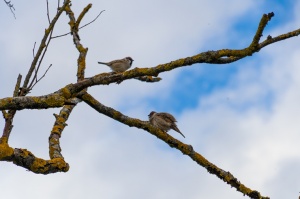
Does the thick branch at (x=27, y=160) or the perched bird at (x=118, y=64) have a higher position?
the perched bird at (x=118, y=64)

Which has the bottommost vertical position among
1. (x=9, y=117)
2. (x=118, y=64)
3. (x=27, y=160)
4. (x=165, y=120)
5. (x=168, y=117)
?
(x=27, y=160)

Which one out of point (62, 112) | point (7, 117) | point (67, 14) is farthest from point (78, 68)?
point (7, 117)

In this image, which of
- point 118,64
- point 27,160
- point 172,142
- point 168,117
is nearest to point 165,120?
point 168,117

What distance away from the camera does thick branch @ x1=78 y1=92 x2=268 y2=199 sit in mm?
5977

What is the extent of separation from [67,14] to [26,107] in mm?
5267

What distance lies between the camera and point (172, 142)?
6.36 metres

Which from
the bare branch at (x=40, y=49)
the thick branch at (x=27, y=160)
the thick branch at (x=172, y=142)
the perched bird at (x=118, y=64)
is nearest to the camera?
the thick branch at (x=27, y=160)

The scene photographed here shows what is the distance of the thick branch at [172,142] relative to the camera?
5977 mm

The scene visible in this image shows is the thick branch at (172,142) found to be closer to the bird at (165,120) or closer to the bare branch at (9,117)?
the bare branch at (9,117)

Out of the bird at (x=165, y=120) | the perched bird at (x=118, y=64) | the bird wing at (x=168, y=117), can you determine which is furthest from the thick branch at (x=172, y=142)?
the perched bird at (x=118, y=64)

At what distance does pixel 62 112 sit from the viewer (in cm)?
702

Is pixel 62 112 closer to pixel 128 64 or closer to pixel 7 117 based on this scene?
pixel 7 117

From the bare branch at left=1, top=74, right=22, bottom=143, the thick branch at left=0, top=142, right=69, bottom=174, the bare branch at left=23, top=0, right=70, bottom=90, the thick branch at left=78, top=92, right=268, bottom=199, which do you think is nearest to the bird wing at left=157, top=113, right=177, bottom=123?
the thick branch at left=78, top=92, right=268, bottom=199

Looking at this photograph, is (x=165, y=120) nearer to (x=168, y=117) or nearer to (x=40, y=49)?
(x=168, y=117)
